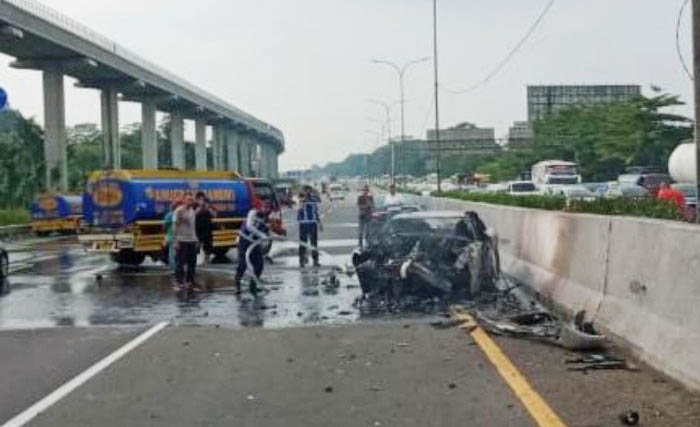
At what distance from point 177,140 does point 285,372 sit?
94.0 metres

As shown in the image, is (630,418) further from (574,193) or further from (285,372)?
(574,193)

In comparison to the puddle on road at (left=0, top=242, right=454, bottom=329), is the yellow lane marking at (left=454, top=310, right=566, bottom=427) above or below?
above

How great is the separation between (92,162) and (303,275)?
10937 cm

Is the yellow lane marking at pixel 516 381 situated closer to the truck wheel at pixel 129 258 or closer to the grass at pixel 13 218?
the truck wheel at pixel 129 258

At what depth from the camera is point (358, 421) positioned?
7.38 metres

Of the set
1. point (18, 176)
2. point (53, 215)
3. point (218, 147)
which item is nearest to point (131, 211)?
point (53, 215)

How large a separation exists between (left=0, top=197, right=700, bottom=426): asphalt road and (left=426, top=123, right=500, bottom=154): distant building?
10400 centimetres

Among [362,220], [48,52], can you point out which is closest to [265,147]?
[48,52]

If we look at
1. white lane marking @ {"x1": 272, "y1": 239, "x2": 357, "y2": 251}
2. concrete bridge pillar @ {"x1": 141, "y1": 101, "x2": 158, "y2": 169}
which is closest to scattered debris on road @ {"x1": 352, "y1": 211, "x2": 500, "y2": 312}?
white lane marking @ {"x1": 272, "y1": 239, "x2": 357, "y2": 251}

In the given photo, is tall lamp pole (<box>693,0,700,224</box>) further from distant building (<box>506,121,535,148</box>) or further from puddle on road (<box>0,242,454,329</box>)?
distant building (<box>506,121,535,148</box>)

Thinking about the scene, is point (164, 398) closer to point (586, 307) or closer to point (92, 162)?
point (586, 307)

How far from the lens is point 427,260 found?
49.5 ft

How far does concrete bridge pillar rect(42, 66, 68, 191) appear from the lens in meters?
67.9

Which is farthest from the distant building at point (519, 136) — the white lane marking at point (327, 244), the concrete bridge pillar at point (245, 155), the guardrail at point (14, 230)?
the white lane marking at point (327, 244)
